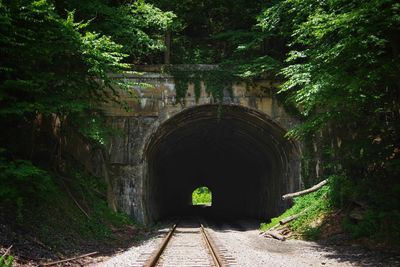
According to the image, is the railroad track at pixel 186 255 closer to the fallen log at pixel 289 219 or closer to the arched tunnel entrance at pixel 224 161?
the fallen log at pixel 289 219

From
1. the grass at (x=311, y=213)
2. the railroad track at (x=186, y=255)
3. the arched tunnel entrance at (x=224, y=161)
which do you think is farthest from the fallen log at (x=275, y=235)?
the arched tunnel entrance at (x=224, y=161)

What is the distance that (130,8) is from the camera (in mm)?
15398

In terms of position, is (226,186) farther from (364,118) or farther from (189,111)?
(364,118)

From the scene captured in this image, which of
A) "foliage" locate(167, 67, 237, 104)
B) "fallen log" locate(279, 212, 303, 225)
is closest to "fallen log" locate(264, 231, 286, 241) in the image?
"fallen log" locate(279, 212, 303, 225)

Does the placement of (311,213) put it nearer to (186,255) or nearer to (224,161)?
(186,255)

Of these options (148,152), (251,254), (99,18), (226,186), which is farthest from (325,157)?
(226,186)

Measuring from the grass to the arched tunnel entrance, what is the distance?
2305mm

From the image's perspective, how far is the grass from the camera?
11.6 metres

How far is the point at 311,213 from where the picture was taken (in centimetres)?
1277

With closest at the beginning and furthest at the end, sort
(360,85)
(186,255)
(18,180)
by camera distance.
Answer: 1. (360,85)
2. (18,180)
3. (186,255)

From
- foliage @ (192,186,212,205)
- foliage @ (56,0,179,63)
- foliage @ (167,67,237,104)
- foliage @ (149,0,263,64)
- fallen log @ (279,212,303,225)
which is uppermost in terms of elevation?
foliage @ (149,0,263,64)

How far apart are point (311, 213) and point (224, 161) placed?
16.6 metres

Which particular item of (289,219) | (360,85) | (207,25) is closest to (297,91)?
(360,85)

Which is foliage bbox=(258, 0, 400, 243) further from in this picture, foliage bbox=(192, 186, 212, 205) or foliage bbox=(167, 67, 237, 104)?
foliage bbox=(192, 186, 212, 205)
